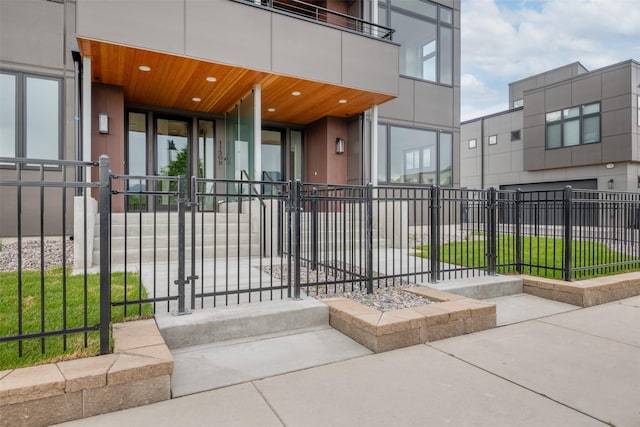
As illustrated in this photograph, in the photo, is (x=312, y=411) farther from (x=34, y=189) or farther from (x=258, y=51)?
(x=34, y=189)

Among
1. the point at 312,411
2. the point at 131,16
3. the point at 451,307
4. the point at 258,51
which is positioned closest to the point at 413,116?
the point at 258,51

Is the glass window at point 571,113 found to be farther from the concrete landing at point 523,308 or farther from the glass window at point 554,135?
the concrete landing at point 523,308

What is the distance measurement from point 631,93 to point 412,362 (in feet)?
60.8

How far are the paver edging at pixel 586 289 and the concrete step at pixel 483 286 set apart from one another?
228 millimetres

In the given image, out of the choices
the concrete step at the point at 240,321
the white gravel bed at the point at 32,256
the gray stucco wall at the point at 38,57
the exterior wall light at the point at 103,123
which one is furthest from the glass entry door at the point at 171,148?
the concrete step at the point at 240,321

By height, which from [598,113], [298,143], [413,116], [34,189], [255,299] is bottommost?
[255,299]

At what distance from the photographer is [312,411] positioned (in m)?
2.34

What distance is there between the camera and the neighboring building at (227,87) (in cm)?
682

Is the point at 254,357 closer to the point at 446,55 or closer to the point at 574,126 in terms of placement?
the point at 446,55

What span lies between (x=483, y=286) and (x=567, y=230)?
1458 millimetres

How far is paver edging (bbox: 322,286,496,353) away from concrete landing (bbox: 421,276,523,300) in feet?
2.42

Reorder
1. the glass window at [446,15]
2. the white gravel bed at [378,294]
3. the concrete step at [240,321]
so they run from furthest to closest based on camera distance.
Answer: the glass window at [446,15] < the white gravel bed at [378,294] < the concrete step at [240,321]

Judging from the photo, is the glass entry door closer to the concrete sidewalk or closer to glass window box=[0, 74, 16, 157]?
glass window box=[0, 74, 16, 157]

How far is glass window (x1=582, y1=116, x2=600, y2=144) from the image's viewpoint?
16984 mm
